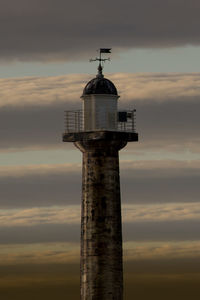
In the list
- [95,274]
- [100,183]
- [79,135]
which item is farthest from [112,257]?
[79,135]

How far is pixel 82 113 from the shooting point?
155ft

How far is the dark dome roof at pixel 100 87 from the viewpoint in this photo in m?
47.1

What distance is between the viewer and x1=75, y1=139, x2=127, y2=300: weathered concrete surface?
45.7 meters

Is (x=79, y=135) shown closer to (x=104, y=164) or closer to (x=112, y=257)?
(x=104, y=164)

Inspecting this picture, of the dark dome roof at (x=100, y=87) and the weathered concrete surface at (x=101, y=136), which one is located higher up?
the dark dome roof at (x=100, y=87)

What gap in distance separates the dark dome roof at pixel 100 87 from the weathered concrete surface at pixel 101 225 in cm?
298

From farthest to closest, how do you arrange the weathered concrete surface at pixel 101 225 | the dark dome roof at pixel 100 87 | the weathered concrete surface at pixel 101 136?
the dark dome roof at pixel 100 87, the weathered concrete surface at pixel 101 136, the weathered concrete surface at pixel 101 225

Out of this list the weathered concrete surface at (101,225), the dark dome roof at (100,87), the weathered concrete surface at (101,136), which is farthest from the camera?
the dark dome roof at (100,87)

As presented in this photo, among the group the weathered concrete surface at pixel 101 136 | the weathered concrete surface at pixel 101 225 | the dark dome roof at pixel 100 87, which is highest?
the dark dome roof at pixel 100 87

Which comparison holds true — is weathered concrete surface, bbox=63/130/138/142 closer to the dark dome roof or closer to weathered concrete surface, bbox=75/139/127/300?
weathered concrete surface, bbox=75/139/127/300

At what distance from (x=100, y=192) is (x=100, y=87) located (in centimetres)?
618

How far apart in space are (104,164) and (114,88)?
4.69m

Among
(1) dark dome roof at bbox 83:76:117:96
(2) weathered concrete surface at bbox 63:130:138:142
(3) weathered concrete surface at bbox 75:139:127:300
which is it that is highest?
(1) dark dome roof at bbox 83:76:117:96

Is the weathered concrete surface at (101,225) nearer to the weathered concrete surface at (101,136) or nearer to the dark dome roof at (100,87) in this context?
the weathered concrete surface at (101,136)
